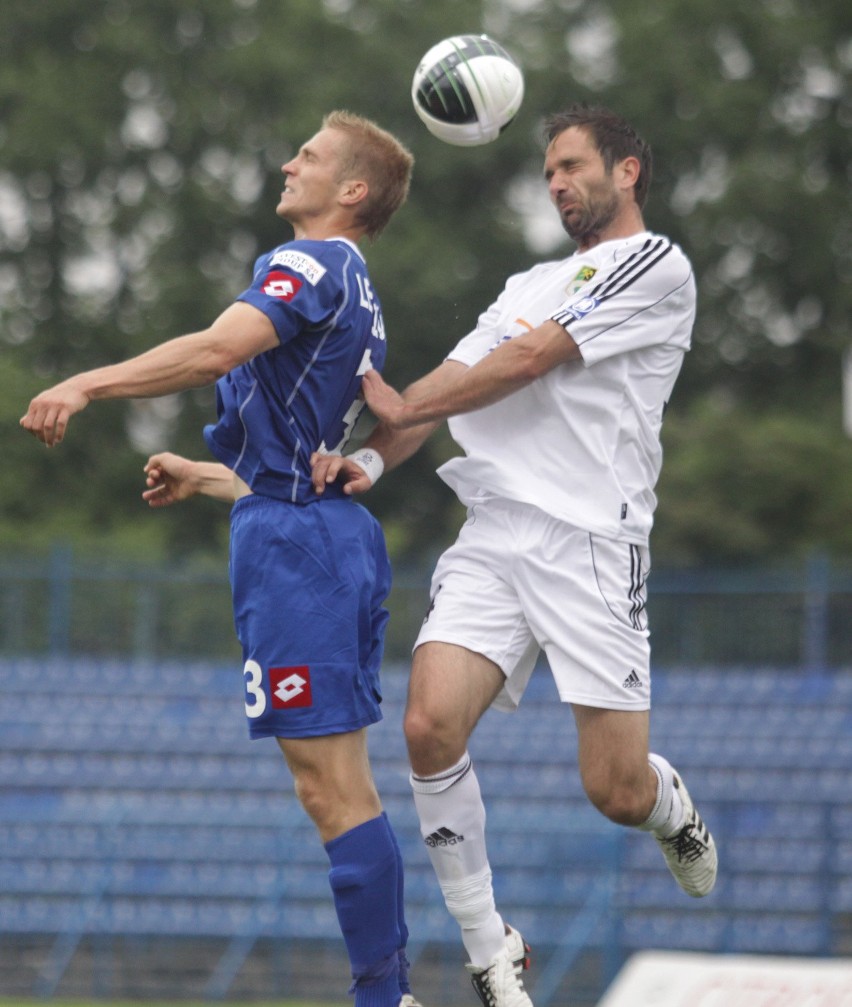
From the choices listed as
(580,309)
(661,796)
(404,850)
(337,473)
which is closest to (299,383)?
(337,473)

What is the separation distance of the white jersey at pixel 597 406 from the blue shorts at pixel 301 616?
1.64 feet

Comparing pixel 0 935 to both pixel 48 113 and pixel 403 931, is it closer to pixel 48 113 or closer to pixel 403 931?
pixel 403 931

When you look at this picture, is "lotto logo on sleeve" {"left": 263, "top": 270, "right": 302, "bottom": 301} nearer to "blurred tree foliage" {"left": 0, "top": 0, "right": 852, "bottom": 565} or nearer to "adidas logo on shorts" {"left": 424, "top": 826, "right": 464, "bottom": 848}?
"adidas logo on shorts" {"left": 424, "top": 826, "right": 464, "bottom": 848}

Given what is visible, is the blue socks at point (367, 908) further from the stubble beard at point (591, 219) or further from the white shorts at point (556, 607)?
the stubble beard at point (591, 219)

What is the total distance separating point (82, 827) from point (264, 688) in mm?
6704

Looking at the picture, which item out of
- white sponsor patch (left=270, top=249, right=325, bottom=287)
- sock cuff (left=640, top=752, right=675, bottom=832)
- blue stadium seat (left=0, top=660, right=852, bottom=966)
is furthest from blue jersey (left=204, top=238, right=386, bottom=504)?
blue stadium seat (left=0, top=660, right=852, bottom=966)

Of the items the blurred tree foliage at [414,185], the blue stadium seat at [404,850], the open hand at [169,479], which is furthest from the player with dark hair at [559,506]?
the blurred tree foliage at [414,185]

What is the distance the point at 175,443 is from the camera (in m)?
26.4

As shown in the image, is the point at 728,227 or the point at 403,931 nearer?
the point at 403,931

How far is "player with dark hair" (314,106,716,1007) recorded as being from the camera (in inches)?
166

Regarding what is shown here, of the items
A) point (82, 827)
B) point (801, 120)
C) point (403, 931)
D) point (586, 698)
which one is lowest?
point (82, 827)

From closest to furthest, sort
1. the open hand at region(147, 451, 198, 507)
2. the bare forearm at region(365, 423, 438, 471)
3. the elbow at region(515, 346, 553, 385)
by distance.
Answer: the elbow at region(515, 346, 553, 385) → the bare forearm at region(365, 423, 438, 471) → the open hand at region(147, 451, 198, 507)

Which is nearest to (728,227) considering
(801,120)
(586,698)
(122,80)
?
(801,120)

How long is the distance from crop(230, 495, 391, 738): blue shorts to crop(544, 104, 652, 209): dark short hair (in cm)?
121
